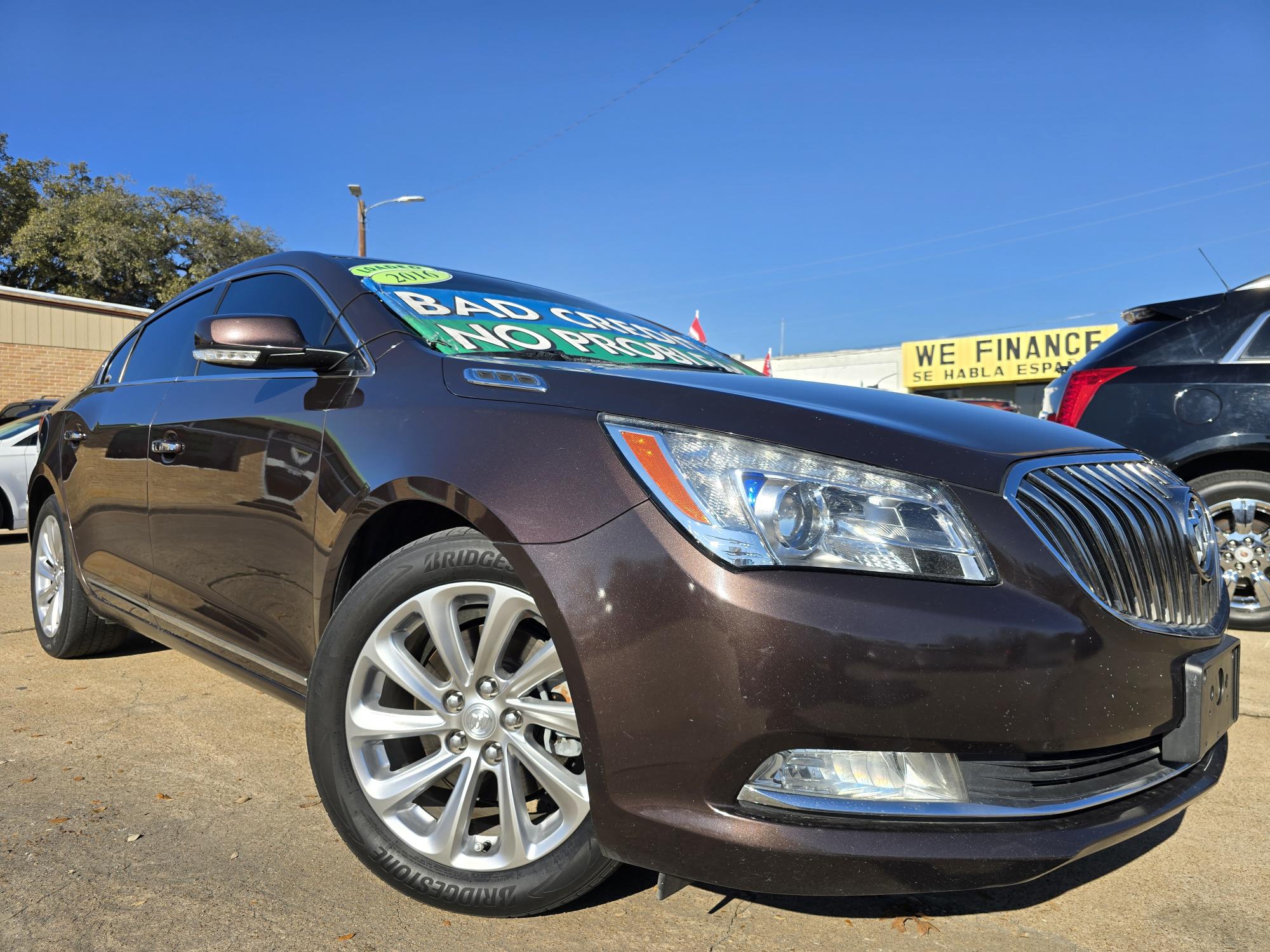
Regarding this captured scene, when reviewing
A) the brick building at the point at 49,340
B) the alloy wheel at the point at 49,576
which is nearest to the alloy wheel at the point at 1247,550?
the alloy wheel at the point at 49,576

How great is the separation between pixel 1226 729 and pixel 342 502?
6.48ft

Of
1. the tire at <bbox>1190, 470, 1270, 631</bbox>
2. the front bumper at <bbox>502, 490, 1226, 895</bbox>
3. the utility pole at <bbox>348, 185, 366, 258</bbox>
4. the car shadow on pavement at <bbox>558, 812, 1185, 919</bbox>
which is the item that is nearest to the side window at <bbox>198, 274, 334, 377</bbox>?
the front bumper at <bbox>502, 490, 1226, 895</bbox>

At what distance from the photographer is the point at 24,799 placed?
256 centimetres

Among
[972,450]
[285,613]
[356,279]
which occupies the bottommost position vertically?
[285,613]

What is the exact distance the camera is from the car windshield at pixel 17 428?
343 inches

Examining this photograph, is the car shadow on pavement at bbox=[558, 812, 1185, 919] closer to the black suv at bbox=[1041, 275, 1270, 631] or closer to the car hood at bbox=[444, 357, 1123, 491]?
the car hood at bbox=[444, 357, 1123, 491]

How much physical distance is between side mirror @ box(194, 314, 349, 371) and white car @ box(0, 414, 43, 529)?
7351 millimetres

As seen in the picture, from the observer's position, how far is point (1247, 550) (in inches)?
186

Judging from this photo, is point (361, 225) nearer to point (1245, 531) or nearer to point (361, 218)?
point (361, 218)

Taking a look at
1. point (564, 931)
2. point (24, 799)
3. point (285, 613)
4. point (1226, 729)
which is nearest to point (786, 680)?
point (564, 931)

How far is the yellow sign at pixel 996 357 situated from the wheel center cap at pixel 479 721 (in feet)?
97.6

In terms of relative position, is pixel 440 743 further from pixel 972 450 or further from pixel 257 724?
pixel 257 724

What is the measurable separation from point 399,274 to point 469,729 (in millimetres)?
1511

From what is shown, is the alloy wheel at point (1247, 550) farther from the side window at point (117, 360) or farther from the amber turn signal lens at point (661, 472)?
the side window at point (117, 360)
